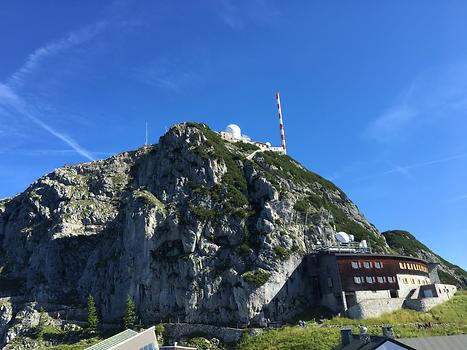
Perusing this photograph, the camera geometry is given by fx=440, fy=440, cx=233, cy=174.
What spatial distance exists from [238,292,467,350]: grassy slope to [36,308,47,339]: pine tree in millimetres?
44209

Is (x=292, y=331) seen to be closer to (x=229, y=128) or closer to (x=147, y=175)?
(x=147, y=175)

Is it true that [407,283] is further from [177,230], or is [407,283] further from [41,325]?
[41,325]

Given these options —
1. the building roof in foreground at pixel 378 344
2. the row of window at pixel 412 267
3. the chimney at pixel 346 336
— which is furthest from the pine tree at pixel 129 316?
the building roof in foreground at pixel 378 344

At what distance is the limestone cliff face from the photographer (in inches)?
3484

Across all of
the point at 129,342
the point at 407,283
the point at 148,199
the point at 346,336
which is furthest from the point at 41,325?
the point at 407,283

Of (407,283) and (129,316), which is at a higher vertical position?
(407,283)

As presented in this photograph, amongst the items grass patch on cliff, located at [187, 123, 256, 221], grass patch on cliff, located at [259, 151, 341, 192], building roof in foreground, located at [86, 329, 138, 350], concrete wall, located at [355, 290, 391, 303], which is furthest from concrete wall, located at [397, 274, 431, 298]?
building roof in foreground, located at [86, 329, 138, 350]

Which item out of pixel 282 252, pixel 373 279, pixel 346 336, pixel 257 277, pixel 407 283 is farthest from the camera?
pixel 282 252

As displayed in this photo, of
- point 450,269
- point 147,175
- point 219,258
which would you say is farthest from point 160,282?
point 450,269

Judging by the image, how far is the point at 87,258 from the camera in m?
117

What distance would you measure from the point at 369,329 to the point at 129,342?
139 ft

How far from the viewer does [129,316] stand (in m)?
86.1

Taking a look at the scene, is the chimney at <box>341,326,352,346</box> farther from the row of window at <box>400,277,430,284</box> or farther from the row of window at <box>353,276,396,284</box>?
the row of window at <box>400,277,430,284</box>

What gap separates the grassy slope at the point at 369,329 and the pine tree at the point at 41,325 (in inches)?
1741
